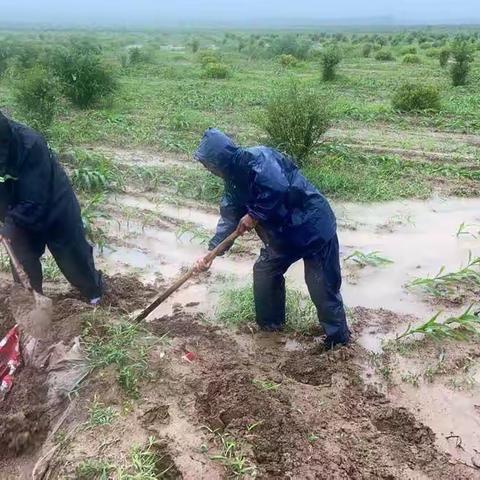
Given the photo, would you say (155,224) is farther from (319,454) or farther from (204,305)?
(319,454)

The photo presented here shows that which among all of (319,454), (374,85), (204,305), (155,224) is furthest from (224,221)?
(374,85)

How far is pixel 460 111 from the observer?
10.5 metres

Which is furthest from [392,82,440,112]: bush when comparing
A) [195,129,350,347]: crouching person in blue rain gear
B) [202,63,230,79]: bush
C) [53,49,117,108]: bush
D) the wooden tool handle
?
the wooden tool handle

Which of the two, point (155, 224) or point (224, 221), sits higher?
point (224, 221)

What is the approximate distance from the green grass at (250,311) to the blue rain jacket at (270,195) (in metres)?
0.71

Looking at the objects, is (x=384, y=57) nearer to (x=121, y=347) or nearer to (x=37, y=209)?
(x=37, y=209)

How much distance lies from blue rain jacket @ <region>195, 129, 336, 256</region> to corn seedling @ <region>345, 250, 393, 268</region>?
5.50 feet

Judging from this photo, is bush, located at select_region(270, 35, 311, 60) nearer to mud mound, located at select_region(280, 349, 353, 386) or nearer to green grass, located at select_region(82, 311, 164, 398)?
mud mound, located at select_region(280, 349, 353, 386)

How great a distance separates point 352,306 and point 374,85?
1057 centimetres

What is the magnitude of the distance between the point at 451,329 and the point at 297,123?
3829 mm

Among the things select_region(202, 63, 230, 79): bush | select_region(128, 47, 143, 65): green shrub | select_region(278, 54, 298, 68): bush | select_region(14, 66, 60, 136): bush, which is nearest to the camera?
select_region(14, 66, 60, 136): bush

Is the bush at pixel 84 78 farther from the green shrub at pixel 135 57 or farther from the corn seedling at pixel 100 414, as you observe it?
the corn seedling at pixel 100 414

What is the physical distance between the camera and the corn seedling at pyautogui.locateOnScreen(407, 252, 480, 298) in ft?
15.8

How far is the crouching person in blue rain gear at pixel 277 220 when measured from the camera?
343 cm
